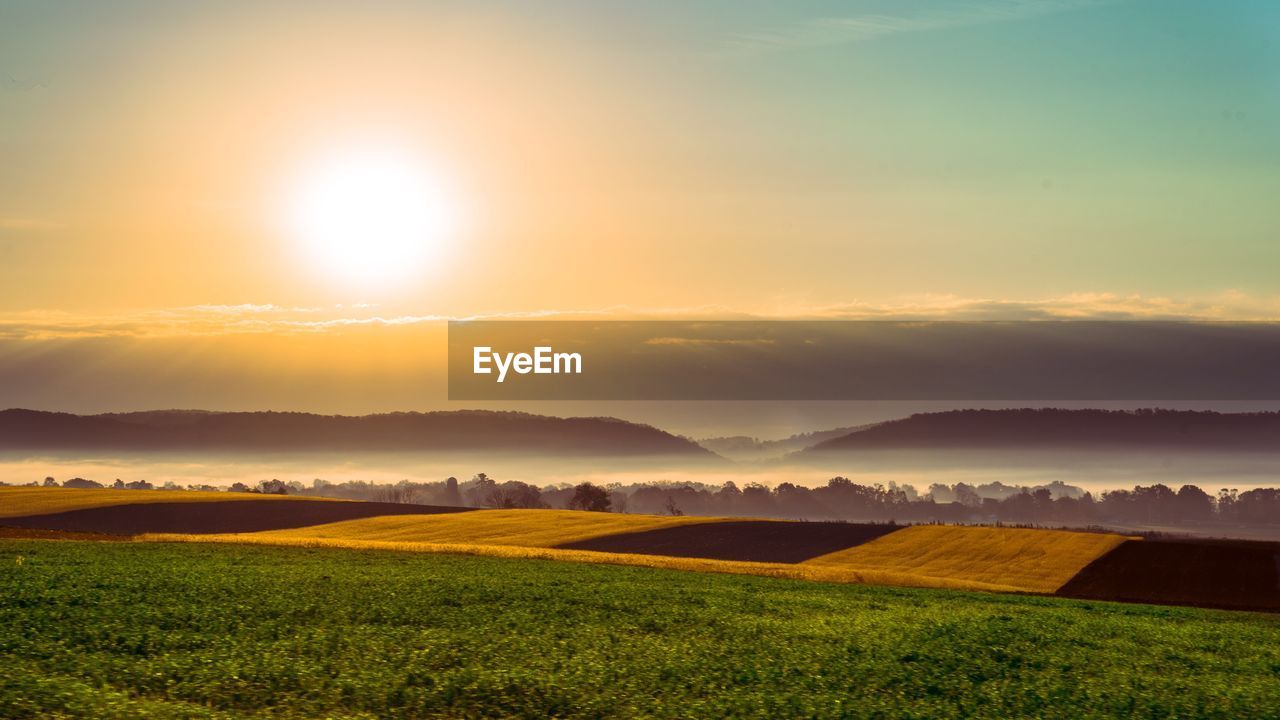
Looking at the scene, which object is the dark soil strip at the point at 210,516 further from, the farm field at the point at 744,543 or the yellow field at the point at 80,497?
the yellow field at the point at 80,497

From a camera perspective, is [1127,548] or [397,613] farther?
[1127,548]

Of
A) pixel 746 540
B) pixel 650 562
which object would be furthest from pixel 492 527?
pixel 650 562

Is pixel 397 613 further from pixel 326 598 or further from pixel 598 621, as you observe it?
pixel 598 621

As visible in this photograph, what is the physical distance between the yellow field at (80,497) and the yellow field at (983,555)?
58.6 meters

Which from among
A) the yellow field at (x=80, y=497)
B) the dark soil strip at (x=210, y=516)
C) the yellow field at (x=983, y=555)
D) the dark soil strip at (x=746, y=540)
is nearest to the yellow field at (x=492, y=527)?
the dark soil strip at (x=746, y=540)

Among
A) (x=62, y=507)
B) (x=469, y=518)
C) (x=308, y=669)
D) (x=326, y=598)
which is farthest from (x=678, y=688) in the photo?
(x=62, y=507)

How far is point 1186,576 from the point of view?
67.4 meters

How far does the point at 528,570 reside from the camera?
39188 mm

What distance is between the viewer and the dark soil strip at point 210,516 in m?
72.6

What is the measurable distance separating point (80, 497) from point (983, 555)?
78152 mm

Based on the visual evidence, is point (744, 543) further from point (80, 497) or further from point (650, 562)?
point (80, 497)

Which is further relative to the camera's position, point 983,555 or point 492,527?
point 492,527

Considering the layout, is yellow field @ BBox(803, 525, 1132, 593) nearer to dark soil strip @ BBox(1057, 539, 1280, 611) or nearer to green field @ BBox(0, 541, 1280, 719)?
dark soil strip @ BBox(1057, 539, 1280, 611)

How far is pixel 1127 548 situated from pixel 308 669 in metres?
76.6
